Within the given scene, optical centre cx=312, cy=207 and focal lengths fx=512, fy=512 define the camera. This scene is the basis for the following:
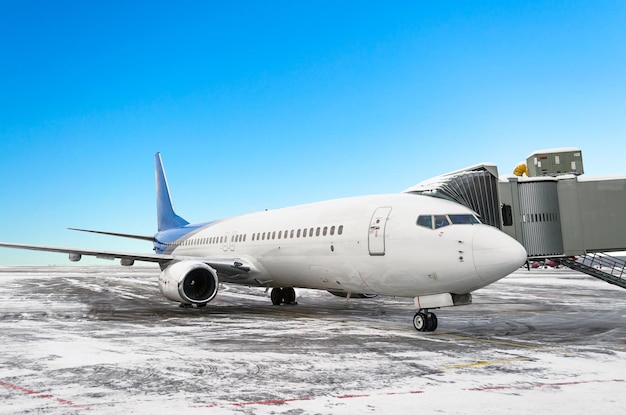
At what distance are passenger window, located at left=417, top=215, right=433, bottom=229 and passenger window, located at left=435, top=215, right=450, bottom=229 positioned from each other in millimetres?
124

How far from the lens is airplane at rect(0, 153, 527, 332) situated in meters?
10.2

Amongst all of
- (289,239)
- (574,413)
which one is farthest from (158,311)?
(574,413)

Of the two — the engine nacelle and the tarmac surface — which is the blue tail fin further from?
the tarmac surface

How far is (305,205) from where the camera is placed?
16422 millimetres

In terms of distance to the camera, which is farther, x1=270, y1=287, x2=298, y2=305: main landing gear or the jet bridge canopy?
x1=270, y1=287, x2=298, y2=305: main landing gear

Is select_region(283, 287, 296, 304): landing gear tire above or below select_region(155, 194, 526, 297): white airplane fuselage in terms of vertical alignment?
below

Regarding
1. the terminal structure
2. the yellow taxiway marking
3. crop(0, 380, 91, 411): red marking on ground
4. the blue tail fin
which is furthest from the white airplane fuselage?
the blue tail fin

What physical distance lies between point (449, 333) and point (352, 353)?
3.42 meters

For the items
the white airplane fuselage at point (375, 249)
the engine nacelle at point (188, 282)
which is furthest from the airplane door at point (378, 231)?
the engine nacelle at point (188, 282)

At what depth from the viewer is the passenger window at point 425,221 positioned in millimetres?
11008

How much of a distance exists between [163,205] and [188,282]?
16.3 m

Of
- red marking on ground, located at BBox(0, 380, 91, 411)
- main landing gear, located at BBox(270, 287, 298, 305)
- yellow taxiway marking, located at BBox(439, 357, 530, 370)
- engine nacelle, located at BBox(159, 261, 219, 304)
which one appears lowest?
yellow taxiway marking, located at BBox(439, 357, 530, 370)

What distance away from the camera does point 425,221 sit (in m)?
11.1

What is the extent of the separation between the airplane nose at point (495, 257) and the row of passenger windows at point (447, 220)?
0.77 m
